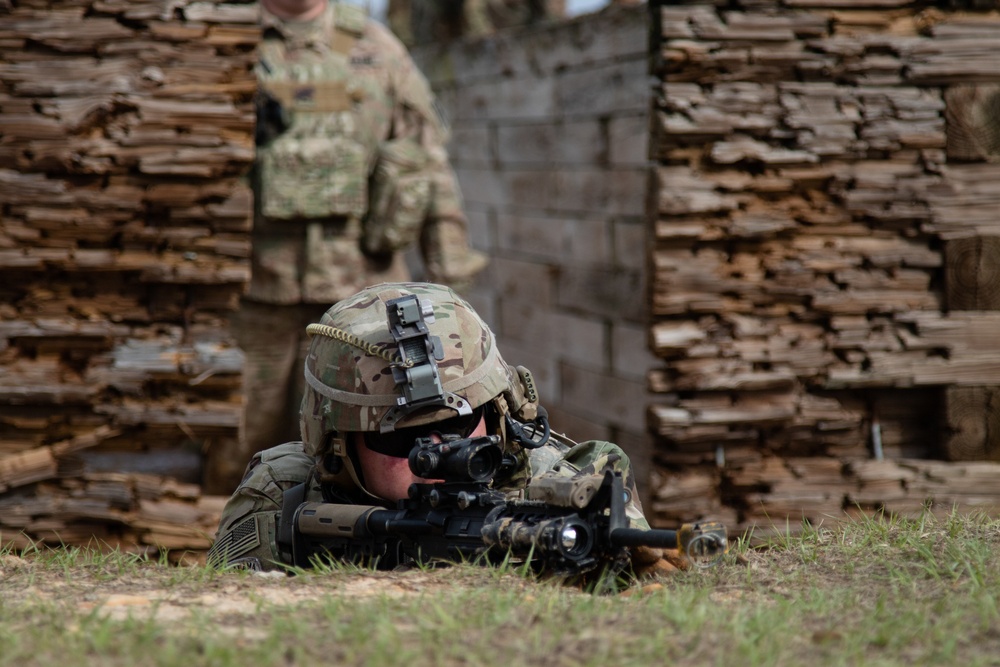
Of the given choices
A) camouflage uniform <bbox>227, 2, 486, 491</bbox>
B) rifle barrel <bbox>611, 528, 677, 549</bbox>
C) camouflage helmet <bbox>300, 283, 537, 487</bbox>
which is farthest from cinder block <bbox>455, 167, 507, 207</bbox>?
rifle barrel <bbox>611, 528, 677, 549</bbox>

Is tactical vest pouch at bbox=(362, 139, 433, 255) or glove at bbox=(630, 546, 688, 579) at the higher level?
tactical vest pouch at bbox=(362, 139, 433, 255)

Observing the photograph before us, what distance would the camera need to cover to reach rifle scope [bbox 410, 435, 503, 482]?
2924mm

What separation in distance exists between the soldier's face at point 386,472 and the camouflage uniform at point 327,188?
2366mm

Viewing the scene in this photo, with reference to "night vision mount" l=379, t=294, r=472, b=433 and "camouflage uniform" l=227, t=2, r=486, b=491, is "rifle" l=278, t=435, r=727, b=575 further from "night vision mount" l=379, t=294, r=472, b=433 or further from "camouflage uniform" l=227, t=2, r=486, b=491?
"camouflage uniform" l=227, t=2, r=486, b=491

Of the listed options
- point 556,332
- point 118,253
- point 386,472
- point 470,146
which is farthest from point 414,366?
point 470,146

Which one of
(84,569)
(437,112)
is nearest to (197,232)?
(437,112)

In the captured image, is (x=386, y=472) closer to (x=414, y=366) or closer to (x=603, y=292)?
(x=414, y=366)

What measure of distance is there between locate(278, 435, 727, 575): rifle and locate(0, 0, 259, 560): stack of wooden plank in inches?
75.0

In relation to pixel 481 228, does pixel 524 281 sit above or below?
below

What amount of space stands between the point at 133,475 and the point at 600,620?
10.3ft

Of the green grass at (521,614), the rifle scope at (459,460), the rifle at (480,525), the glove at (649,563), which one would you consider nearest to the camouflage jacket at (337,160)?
the rifle at (480,525)

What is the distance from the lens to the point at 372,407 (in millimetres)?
3191

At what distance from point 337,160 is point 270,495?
2456mm

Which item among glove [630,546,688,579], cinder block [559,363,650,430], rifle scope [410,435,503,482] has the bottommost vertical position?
cinder block [559,363,650,430]
